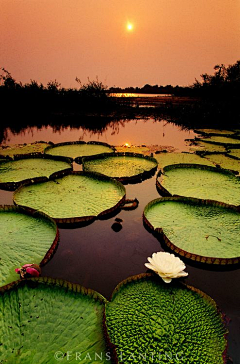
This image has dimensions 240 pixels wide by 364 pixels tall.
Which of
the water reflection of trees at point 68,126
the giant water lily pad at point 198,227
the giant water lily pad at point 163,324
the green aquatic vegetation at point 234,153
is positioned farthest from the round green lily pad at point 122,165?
the water reflection of trees at point 68,126

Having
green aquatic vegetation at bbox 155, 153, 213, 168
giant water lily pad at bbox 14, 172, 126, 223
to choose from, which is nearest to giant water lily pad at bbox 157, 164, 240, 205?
green aquatic vegetation at bbox 155, 153, 213, 168

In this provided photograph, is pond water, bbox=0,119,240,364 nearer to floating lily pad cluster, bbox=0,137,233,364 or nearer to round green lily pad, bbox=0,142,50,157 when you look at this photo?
floating lily pad cluster, bbox=0,137,233,364

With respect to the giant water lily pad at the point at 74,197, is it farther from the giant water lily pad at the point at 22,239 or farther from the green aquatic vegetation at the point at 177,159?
the green aquatic vegetation at the point at 177,159

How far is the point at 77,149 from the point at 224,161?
8.45 ft

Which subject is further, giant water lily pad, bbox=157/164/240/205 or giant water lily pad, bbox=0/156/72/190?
giant water lily pad, bbox=0/156/72/190

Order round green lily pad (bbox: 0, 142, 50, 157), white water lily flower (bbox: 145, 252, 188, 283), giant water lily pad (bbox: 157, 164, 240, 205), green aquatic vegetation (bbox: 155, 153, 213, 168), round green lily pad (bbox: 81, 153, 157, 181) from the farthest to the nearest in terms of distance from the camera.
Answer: round green lily pad (bbox: 0, 142, 50, 157) < green aquatic vegetation (bbox: 155, 153, 213, 168) < round green lily pad (bbox: 81, 153, 157, 181) < giant water lily pad (bbox: 157, 164, 240, 205) < white water lily flower (bbox: 145, 252, 188, 283)

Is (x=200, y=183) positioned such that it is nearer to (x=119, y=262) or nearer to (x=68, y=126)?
(x=119, y=262)

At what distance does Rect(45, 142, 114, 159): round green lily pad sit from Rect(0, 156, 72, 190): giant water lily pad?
16.2 inches

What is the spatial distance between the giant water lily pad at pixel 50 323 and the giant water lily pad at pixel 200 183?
1648mm

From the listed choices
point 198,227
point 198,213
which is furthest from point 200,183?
point 198,227

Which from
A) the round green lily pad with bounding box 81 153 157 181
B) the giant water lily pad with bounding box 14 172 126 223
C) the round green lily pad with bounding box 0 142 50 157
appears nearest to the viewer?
the giant water lily pad with bounding box 14 172 126 223

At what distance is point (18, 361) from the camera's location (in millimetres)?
917

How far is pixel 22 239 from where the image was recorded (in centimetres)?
171

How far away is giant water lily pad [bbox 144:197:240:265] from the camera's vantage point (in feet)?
5.41
